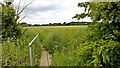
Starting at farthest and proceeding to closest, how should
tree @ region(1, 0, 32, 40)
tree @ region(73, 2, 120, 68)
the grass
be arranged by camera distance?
tree @ region(1, 0, 32, 40), the grass, tree @ region(73, 2, 120, 68)

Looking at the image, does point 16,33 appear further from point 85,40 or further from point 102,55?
point 102,55

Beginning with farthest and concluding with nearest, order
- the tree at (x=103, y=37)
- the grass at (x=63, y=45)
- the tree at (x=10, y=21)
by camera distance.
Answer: the tree at (x=10, y=21), the grass at (x=63, y=45), the tree at (x=103, y=37)

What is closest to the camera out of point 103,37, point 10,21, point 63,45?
point 103,37

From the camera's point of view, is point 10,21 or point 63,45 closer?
point 63,45

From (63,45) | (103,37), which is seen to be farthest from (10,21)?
(103,37)

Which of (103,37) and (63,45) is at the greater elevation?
(103,37)

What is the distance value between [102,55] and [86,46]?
25 centimetres

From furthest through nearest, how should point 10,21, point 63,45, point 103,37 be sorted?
point 10,21 → point 63,45 → point 103,37

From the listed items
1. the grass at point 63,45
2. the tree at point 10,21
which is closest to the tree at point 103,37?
the grass at point 63,45

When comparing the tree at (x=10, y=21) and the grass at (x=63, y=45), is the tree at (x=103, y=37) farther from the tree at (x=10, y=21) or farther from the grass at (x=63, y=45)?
the tree at (x=10, y=21)

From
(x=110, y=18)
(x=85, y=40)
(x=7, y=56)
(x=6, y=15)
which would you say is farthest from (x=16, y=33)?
(x=110, y=18)

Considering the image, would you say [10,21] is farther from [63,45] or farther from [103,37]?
[103,37]

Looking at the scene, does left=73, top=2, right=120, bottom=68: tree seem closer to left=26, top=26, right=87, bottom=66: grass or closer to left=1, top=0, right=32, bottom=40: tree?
left=26, top=26, right=87, bottom=66: grass

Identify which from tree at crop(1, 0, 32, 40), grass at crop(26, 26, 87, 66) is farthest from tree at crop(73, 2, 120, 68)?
tree at crop(1, 0, 32, 40)
